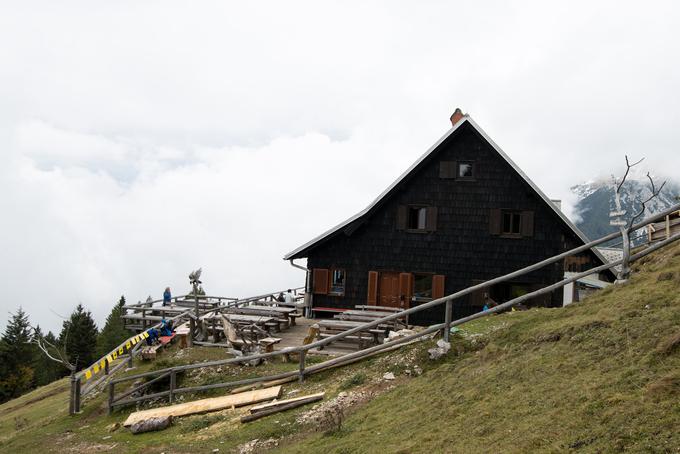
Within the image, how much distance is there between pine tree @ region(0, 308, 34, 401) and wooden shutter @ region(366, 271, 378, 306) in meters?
46.1

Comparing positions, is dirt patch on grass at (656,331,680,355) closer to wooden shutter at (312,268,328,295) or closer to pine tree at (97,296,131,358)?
wooden shutter at (312,268,328,295)

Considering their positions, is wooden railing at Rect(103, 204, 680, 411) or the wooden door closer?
wooden railing at Rect(103, 204, 680, 411)

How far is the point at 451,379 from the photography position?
10.4 meters

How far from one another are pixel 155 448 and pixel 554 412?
850cm

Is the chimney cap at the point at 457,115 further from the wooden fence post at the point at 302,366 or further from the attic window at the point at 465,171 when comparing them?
the wooden fence post at the point at 302,366

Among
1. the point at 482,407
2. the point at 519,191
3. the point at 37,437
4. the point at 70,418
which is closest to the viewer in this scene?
the point at 482,407

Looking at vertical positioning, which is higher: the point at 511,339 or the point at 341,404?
the point at 511,339

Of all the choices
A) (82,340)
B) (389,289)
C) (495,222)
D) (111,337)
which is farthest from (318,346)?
(111,337)

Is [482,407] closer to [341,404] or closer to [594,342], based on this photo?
[594,342]

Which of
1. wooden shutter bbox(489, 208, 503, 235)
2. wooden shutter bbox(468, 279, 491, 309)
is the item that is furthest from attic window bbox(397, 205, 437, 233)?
wooden shutter bbox(468, 279, 491, 309)

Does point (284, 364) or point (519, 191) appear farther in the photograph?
point (519, 191)

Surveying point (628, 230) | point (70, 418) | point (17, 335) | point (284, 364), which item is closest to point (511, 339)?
point (628, 230)

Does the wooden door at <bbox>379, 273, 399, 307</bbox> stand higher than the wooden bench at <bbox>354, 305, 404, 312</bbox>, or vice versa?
the wooden door at <bbox>379, 273, 399, 307</bbox>

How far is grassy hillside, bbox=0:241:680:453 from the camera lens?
20.6 feet
